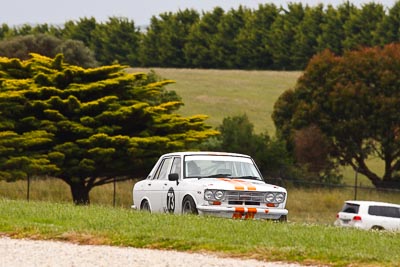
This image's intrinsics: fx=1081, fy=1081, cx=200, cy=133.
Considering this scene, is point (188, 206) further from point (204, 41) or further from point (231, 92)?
point (204, 41)

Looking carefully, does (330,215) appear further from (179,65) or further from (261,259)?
(179,65)

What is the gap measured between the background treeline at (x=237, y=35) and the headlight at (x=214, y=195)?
7222 centimetres

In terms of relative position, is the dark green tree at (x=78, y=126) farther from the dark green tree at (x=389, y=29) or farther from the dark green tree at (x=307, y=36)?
the dark green tree at (x=307, y=36)

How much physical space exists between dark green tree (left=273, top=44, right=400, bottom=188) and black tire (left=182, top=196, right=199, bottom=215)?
37.0 m

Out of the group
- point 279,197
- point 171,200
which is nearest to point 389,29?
point 171,200

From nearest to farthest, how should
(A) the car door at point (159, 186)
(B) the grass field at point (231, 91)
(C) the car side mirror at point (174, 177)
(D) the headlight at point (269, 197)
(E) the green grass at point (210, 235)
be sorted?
1. (E) the green grass at point (210, 235)
2. (D) the headlight at point (269, 197)
3. (C) the car side mirror at point (174, 177)
4. (A) the car door at point (159, 186)
5. (B) the grass field at point (231, 91)

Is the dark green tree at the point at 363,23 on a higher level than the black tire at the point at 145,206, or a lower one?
higher

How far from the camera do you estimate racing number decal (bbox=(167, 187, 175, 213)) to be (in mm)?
21766

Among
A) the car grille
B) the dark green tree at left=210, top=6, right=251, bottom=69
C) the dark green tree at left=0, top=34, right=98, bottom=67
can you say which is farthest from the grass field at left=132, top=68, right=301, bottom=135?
the car grille

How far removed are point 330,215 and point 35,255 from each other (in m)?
30.1

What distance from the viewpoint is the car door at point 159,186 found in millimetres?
22362

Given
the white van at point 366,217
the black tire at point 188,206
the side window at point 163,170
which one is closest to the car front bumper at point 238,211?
the black tire at point 188,206

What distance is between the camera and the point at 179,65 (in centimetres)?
10650

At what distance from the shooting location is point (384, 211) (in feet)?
109
